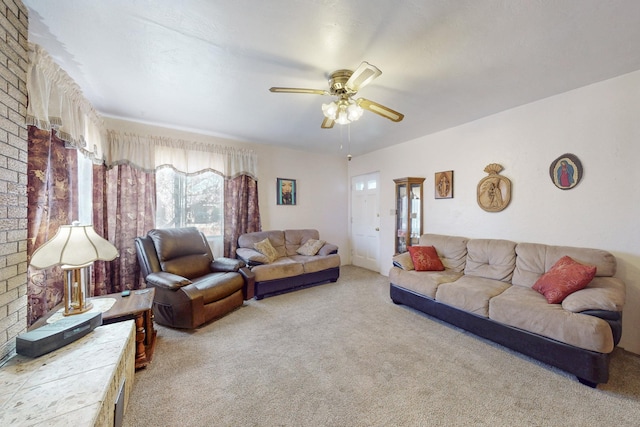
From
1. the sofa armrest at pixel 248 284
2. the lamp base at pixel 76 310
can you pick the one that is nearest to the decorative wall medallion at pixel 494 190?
the sofa armrest at pixel 248 284

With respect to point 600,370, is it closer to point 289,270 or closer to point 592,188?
point 592,188

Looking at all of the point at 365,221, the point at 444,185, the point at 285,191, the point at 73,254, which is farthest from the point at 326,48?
the point at 365,221

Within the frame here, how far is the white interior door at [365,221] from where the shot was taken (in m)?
4.88

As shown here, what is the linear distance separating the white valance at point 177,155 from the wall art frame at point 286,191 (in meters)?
0.55

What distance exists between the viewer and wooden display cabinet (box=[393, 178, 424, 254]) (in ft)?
13.1

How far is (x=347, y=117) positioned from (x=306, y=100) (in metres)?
0.73

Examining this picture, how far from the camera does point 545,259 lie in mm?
2561

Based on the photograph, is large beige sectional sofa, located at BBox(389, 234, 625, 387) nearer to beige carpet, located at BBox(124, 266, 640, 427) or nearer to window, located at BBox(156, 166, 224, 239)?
beige carpet, located at BBox(124, 266, 640, 427)

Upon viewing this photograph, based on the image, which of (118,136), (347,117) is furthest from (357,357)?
(118,136)

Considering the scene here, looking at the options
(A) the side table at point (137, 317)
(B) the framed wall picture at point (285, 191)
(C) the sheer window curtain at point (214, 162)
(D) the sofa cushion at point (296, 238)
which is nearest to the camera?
(A) the side table at point (137, 317)

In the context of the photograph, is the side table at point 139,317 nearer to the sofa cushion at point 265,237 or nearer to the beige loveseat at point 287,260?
the beige loveseat at point 287,260

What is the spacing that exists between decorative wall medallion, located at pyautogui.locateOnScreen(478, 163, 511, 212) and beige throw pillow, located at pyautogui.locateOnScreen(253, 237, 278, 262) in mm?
3105

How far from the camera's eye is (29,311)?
1808mm

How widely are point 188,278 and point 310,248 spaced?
1.98 meters
